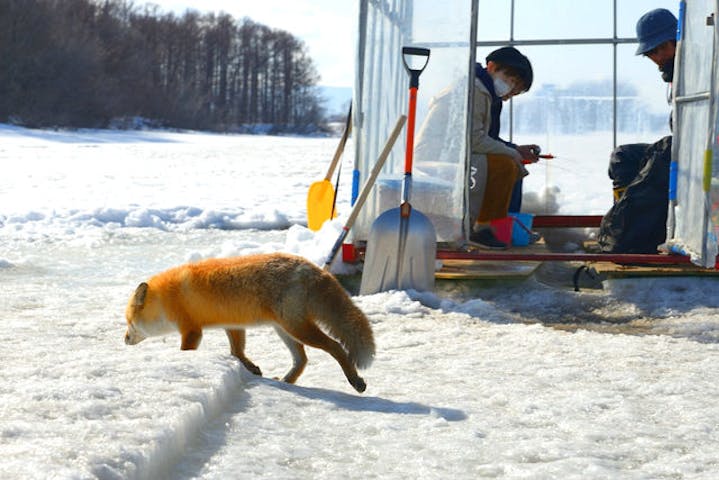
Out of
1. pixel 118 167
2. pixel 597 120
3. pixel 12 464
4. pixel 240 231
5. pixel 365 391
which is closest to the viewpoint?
pixel 12 464

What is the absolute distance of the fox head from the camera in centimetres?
465

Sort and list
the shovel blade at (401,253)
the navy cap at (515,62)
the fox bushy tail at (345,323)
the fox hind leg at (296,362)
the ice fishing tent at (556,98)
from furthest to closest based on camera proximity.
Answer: the navy cap at (515,62), the ice fishing tent at (556,98), the shovel blade at (401,253), the fox hind leg at (296,362), the fox bushy tail at (345,323)

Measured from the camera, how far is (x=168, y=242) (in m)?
11.1

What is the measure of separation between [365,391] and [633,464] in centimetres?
128

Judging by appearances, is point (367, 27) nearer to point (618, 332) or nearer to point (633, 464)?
point (618, 332)

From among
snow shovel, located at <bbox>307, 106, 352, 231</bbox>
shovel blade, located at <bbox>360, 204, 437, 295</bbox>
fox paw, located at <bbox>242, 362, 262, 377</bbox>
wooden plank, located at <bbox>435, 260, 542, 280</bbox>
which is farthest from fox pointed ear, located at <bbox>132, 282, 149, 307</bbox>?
snow shovel, located at <bbox>307, 106, 352, 231</bbox>

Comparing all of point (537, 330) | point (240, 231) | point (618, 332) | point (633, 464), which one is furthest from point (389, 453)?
point (240, 231)

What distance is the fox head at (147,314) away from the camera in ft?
15.3

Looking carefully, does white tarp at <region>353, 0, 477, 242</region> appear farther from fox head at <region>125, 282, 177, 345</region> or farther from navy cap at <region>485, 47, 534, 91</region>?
fox head at <region>125, 282, 177, 345</region>

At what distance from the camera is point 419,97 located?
7.34 m

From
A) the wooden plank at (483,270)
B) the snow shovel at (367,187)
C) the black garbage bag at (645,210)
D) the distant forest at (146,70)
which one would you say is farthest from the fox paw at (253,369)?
the distant forest at (146,70)

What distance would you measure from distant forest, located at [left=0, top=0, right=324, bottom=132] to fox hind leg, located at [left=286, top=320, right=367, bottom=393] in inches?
1421

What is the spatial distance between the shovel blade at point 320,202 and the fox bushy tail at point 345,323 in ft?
14.5

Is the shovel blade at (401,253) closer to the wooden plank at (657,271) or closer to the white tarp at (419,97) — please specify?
the white tarp at (419,97)
